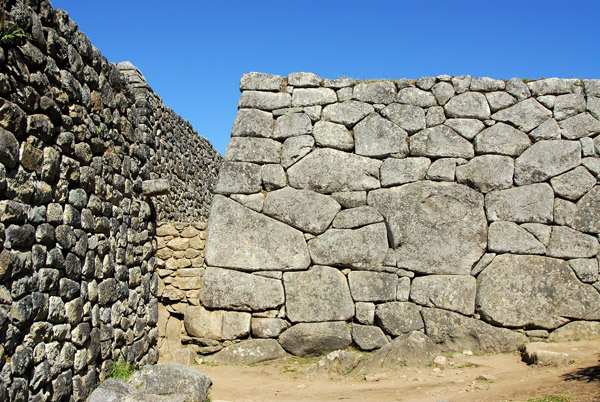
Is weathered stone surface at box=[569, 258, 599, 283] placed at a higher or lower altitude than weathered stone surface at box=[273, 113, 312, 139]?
lower

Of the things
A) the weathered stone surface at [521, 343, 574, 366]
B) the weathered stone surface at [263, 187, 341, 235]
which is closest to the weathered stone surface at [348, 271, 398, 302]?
the weathered stone surface at [263, 187, 341, 235]

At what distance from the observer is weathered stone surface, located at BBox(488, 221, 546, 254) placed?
670cm

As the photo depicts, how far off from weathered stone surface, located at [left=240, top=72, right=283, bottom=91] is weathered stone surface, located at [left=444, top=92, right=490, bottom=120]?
222cm

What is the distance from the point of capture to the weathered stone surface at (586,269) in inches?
260

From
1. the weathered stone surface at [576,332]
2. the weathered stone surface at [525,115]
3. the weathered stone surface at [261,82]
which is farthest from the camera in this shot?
the weathered stone surface at [261,82]

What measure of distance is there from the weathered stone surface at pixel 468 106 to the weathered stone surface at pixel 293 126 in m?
1.81

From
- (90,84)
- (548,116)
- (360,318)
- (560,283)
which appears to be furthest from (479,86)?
(90,84)

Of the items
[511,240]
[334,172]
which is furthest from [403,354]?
[334,172]

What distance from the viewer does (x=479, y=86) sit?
23.8 ft

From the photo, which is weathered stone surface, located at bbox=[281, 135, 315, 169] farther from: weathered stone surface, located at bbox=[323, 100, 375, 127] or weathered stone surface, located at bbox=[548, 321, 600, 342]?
weathered stone surface, located at bbox=[548, 321, 600, 342]

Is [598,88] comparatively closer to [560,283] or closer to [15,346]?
[560,283]

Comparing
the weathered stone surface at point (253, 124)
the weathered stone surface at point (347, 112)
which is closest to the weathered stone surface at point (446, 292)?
the weathered stone surface at point (347, 112)

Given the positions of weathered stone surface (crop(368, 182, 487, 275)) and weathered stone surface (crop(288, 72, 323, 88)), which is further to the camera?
weathered stone surface (crop(288, 72, 323, 88))

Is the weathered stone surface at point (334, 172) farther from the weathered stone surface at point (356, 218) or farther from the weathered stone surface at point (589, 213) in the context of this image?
the weathered stone surface at point (589, 213)
